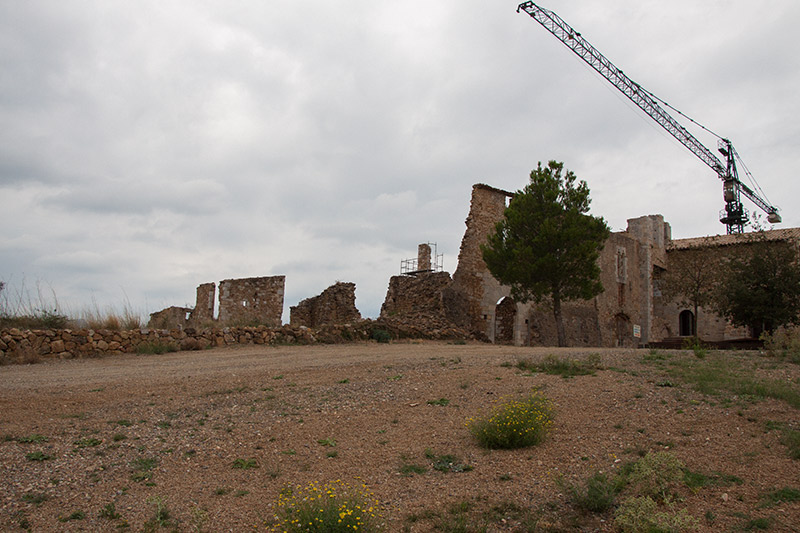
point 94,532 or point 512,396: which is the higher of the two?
point 512,396

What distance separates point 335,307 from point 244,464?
19007mm

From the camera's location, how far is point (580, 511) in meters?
5.00

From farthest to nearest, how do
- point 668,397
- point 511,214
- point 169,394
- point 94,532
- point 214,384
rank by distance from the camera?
1. point 511,214
2. point 214,384
3. point 169,394
4. point 668,397
5. point 94,532

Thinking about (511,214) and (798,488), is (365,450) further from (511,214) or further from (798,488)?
(511,214)

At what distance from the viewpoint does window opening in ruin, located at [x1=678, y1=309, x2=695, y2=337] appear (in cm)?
3469

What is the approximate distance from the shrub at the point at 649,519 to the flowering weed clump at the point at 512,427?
1.77 m

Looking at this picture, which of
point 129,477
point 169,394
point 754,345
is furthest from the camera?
point 754,345

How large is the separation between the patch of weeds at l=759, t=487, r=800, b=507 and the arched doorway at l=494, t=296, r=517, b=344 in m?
20.5

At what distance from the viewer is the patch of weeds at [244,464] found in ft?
20.4

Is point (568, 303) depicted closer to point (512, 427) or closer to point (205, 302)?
point (205, 302)

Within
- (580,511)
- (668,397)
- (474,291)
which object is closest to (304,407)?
(580,511)

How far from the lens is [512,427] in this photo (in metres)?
6.59

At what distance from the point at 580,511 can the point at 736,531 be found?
1.14 m

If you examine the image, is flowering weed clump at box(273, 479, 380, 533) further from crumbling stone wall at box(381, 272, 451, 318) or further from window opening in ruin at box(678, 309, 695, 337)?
window opening in ruin at box(678, 309, 695, 337)
